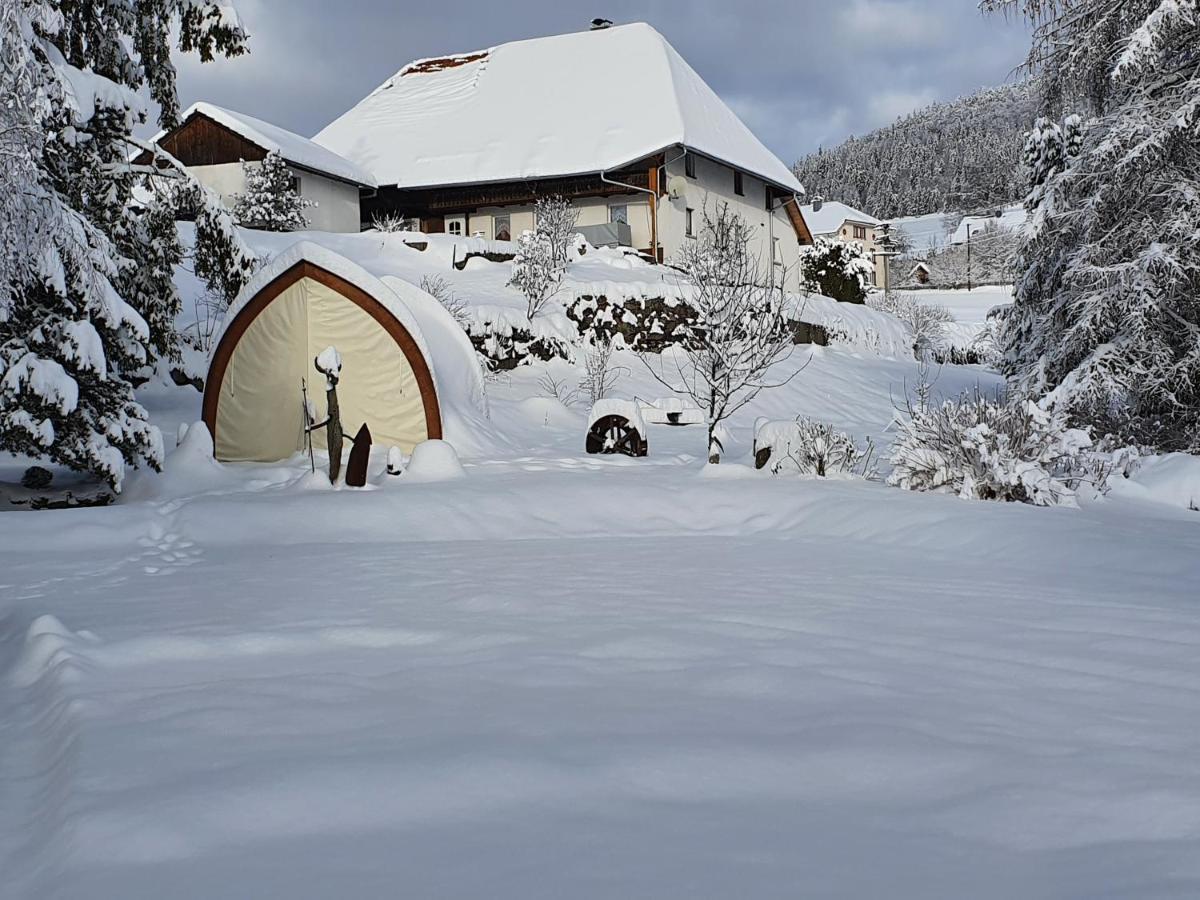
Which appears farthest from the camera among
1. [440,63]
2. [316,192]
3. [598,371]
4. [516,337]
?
[440,63]

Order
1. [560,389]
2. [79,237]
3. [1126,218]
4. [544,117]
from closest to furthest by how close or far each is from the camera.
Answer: [79,237], [1126,218], [560,389], [544,117]

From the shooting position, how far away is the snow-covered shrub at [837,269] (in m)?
35.3

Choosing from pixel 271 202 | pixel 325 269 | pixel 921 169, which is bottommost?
pixel 325 269

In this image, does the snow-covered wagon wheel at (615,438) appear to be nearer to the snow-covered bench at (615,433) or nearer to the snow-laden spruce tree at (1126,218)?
A: the snow-covered bench at (615,433)

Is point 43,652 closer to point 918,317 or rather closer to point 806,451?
point 806,451

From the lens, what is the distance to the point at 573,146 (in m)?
29.8

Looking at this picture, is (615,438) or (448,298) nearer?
(615,438)

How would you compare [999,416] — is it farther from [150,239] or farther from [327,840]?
[150,239]

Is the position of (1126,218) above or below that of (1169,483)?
above

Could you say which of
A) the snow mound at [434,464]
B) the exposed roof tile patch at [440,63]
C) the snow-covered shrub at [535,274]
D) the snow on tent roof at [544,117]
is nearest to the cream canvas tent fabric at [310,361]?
the snow mound at [434,464]

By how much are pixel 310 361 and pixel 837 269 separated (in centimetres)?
2658

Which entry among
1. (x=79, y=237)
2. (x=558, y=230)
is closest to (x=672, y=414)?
(x=558, y=230)

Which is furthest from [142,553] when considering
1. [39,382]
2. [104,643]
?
[104,643]

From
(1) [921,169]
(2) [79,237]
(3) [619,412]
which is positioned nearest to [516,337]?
(3) [619,412]
